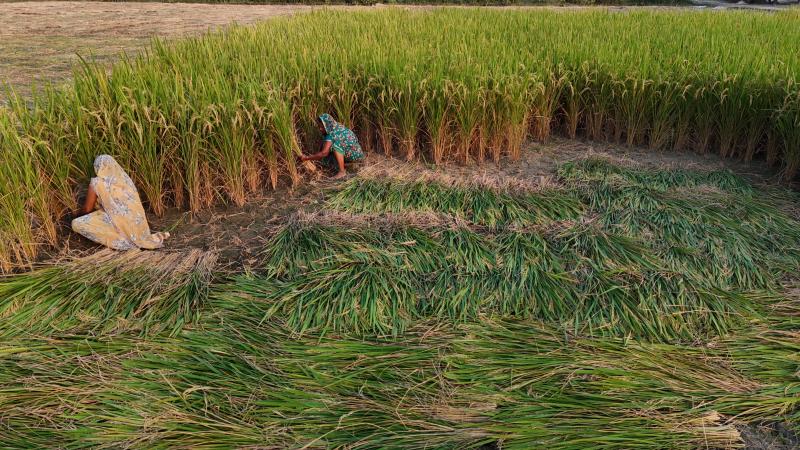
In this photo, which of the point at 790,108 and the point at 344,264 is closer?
the point at 344,264

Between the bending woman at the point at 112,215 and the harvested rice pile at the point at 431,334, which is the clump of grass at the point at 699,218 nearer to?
the harvested rice pile at the point at 431,334

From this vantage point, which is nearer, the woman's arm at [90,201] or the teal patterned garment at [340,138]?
the woman's arm at [90,201]

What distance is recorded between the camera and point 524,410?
1747 millimetres

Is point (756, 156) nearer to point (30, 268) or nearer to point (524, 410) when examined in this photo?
point (524, 410)

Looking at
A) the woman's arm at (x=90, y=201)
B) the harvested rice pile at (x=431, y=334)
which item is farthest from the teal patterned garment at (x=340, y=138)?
the woman's arm at (x=90, y=201)

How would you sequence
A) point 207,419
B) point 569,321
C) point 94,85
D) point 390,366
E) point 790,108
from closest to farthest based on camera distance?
point 207,419
point 390,366
point 569,321
point 94,85
point 790,108

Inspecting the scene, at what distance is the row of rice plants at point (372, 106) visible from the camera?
2809mm

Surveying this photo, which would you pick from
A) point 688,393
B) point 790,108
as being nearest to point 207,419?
point 688,393

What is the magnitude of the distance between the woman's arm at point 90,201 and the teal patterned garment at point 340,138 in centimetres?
142

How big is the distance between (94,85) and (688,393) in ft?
11.5

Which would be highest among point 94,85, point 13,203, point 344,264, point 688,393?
point 94,85

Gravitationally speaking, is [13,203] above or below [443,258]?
above

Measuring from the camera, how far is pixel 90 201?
269cm

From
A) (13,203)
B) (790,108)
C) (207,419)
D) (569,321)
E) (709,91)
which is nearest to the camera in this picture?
(207,419)
